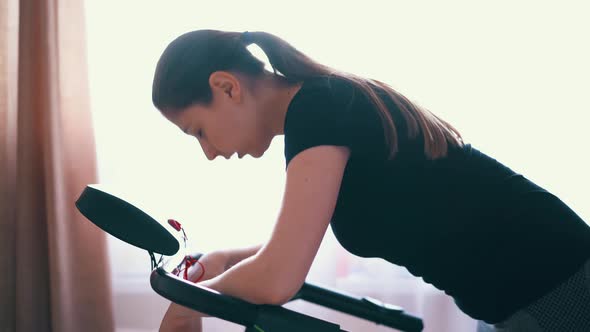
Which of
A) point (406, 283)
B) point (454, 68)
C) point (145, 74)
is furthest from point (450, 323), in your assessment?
point (145, 74)

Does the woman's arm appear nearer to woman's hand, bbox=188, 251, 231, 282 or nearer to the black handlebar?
the black handlebar

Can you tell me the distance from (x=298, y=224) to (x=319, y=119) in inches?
5.8

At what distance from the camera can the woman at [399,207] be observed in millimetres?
791

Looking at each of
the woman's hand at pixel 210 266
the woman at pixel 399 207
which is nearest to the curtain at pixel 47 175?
the woman's hand at pixel 210 266

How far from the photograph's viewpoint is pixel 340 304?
1.15m

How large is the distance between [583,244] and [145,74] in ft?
3.83

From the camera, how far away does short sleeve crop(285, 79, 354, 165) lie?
793mm

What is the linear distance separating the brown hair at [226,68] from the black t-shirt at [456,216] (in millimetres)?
38

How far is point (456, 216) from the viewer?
84cm

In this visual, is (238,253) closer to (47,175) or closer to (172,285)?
(172,285)

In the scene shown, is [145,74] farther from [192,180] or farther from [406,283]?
[406,283]

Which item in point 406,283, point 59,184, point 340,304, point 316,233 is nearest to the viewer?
point 316,233

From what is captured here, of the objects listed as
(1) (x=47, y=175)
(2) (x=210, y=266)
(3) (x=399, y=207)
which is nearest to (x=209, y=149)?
(2) (x=210, y=266)

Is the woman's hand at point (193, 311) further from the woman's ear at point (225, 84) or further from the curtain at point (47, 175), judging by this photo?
the curtain at point (47, 175)
